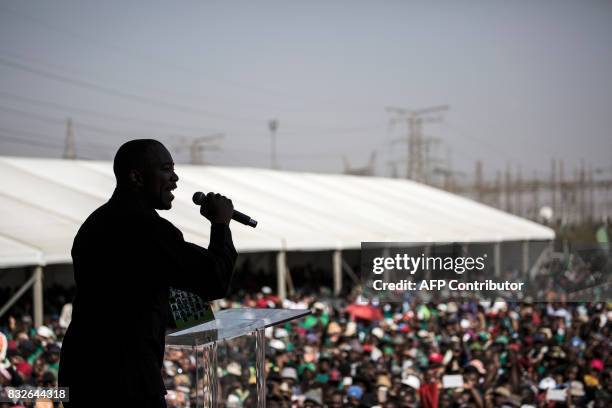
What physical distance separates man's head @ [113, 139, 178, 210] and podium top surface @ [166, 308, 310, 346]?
445mm

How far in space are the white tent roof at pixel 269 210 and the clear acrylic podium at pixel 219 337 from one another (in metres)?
7.31

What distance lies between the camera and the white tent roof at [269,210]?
34.7ft

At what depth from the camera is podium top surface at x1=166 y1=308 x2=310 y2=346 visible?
212 cm

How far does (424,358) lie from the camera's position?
28.6 ft

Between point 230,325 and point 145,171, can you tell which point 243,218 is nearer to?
point 145,171

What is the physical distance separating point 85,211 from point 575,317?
7669 millimetres

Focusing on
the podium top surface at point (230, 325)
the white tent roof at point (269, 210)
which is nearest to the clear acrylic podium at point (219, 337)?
the podium top surface at point (230, 325)

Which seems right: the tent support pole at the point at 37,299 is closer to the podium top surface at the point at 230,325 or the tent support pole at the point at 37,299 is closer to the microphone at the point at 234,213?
the podium top surface at the point at 230,325

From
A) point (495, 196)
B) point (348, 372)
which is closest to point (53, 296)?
point (348, 372)

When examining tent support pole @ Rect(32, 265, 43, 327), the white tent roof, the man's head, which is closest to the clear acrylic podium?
the man's head

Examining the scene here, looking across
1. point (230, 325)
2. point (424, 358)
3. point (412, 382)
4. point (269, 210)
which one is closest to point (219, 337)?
point (230, 325)

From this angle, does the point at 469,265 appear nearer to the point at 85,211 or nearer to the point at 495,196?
the point at 85,211

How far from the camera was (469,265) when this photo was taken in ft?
18.6

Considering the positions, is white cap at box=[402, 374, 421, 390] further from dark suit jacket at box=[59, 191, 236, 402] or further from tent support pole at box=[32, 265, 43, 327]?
dark suit jacket at box=[59, 191, 236, 402]
